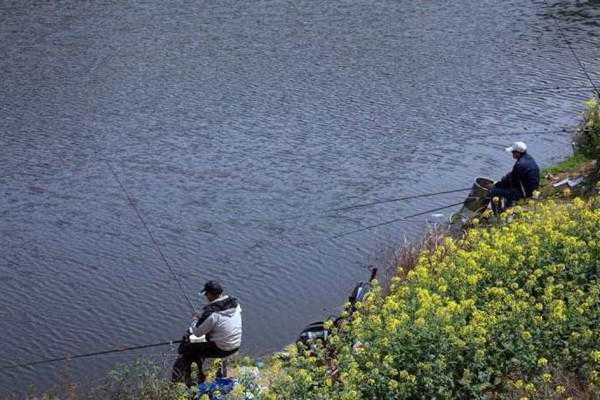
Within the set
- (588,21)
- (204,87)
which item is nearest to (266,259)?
(204,87)

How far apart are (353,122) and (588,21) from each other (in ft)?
32.5

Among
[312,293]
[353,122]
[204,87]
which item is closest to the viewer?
Result: [312,293]

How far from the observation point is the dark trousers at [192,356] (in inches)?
345

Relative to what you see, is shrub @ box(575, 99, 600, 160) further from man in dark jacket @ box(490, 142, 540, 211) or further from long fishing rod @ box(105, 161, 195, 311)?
long fishing rod @ box(105, 161, 195, 311)

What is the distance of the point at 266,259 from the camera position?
12477 millimetres

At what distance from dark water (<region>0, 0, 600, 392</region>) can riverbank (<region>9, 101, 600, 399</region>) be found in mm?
3037

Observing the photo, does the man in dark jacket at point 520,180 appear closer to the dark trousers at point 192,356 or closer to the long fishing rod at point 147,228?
the long fishing rod at point 147,228

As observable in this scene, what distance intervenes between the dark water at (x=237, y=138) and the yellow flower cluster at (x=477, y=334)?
3255 mm

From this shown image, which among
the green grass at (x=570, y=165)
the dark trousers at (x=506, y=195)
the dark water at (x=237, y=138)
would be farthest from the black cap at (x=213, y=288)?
the green grass at (x=570, y=165)

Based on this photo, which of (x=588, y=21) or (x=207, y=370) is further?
(x=588, y=21)

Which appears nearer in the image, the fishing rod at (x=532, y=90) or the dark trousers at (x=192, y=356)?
the dark trousers at (x=192, y=356)

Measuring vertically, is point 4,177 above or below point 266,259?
above

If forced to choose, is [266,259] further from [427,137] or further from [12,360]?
[427,137]

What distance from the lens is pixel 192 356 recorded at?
29.1 ft
